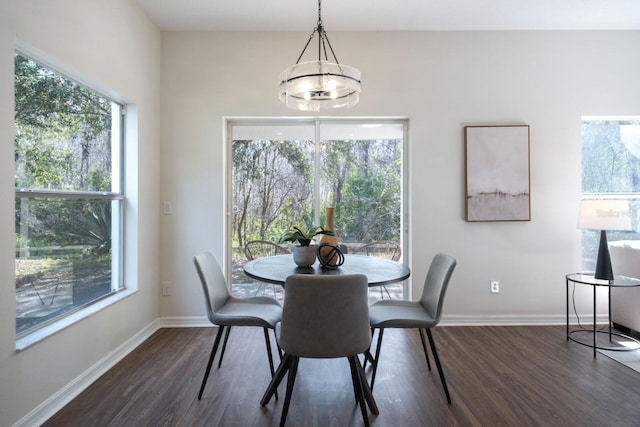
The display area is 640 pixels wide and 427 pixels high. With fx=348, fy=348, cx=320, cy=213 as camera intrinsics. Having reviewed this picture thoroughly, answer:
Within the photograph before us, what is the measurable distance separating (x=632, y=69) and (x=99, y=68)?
463cm

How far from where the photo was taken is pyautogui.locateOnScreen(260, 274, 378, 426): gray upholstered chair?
1.56 m

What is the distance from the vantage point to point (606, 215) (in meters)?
2.72

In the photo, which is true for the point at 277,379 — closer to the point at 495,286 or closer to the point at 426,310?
the point at 426,310

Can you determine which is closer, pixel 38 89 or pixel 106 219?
pixel 38 89

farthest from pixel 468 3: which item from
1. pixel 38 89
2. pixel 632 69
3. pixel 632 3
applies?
pixel 38 89

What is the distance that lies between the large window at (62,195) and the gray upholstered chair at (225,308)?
0.85 meters

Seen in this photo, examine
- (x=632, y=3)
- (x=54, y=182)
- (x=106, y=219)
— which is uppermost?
(x=632, y=3)

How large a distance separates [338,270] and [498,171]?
7.01ft

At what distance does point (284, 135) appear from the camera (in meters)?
3.50

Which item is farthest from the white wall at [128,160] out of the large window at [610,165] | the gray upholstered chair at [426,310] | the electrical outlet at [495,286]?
the large window at [610,165]

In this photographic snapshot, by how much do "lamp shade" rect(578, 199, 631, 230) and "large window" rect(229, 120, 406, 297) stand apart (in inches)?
59.8

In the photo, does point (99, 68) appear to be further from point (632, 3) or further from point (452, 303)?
point (632, 3)

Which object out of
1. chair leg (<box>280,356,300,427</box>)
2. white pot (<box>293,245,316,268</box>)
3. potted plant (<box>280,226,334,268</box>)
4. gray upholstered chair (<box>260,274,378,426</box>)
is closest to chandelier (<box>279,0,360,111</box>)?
potted plant (<box>280,226,334,268</box>)

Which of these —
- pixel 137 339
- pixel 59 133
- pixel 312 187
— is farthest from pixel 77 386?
pixel 312 187
